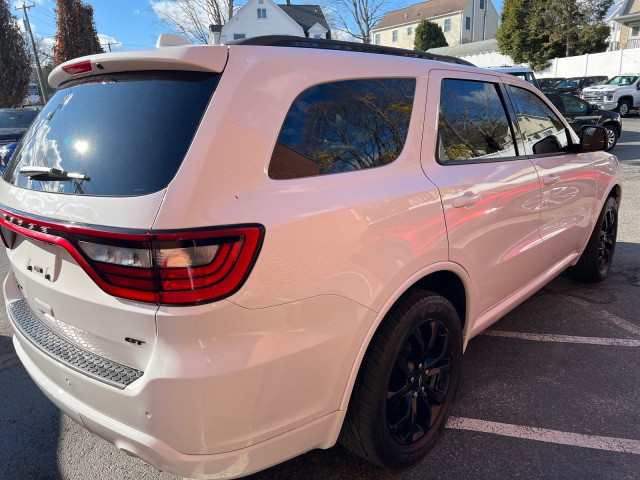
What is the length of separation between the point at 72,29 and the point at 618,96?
33239 mm

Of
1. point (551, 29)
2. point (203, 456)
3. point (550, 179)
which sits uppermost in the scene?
point (551, 29)

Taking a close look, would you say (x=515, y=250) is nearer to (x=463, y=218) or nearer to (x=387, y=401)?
(x=463, y=218)

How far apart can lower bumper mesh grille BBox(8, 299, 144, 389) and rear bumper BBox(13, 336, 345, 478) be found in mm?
151

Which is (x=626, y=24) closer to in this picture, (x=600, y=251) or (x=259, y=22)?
(x=259, y=22)

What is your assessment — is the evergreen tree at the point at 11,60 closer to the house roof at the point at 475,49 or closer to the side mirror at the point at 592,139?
the house roof at the point at 475,49

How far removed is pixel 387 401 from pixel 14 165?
80.6 inches

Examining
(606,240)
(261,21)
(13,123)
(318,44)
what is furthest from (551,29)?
(318,44)

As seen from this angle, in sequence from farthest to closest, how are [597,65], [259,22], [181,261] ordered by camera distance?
[259,22] < [597,65] < [181,261]

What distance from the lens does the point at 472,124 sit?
9.00 feet

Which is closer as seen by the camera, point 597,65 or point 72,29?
point 597,65

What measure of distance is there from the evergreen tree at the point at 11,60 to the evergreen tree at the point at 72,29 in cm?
228

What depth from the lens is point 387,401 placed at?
2162 mm

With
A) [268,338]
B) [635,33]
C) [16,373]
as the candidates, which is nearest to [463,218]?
[268,338]

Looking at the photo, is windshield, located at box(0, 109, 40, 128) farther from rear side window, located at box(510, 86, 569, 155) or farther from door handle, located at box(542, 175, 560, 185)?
door handle, located at box(542, 175, 560, 185)
